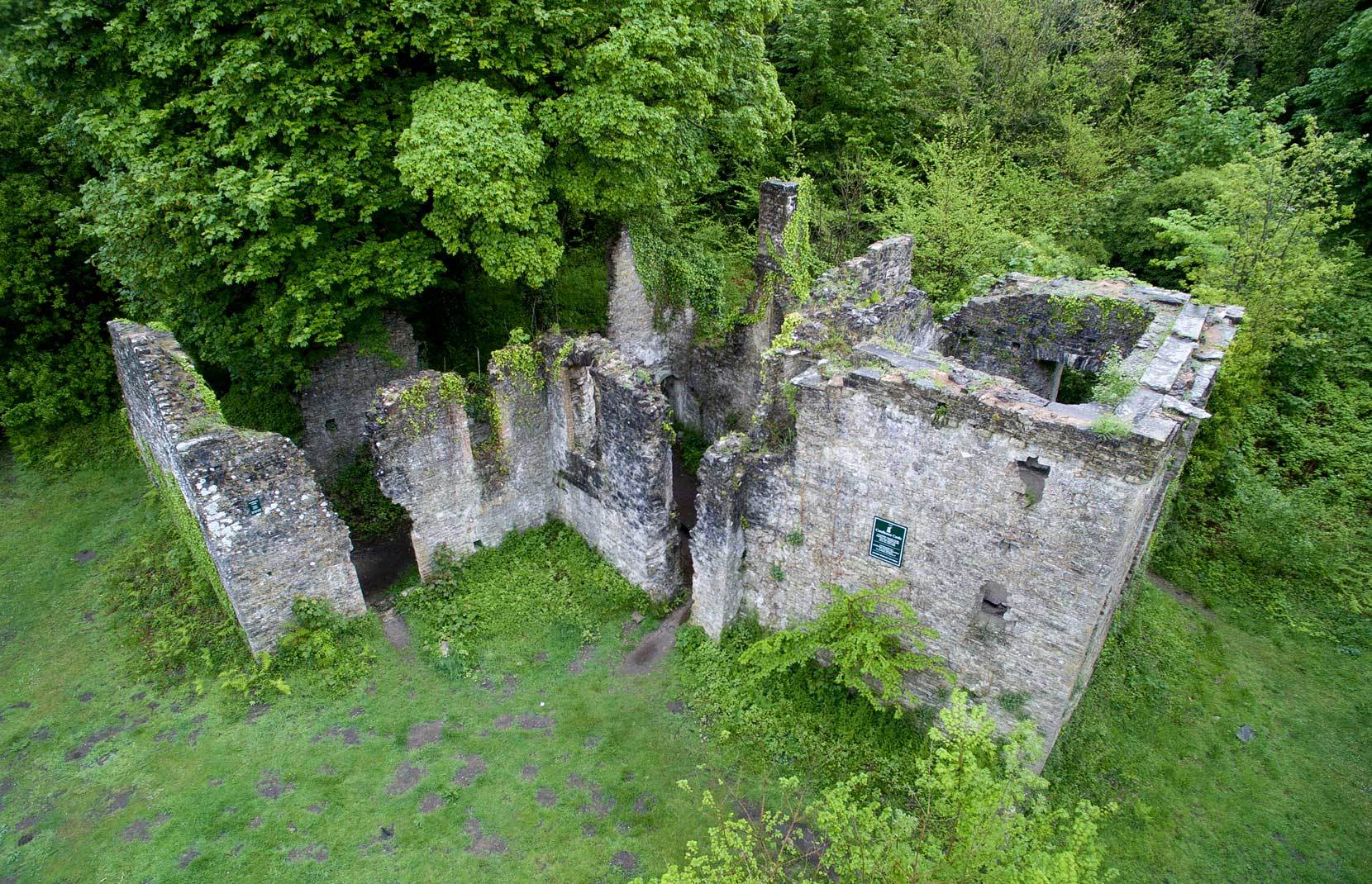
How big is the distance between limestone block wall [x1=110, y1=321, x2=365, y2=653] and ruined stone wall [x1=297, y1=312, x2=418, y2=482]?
3.09m

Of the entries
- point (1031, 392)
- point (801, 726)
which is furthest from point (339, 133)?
point (801, 726)

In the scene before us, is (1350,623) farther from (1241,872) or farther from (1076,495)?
(1076,495)

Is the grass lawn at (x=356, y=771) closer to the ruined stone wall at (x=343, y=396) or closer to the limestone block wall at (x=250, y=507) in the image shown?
the limestone block wall at (x=250, y=507)

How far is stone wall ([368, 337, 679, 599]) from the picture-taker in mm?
11430

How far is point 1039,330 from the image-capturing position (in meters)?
12.2

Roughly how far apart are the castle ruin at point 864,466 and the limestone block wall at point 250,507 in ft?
0.15

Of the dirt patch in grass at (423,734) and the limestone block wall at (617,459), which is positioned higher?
the limestone block wall at (617,459)

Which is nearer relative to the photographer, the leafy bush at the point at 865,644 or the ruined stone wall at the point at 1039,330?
the leafy bush at the point at 865,644

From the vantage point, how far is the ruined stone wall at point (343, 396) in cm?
1520

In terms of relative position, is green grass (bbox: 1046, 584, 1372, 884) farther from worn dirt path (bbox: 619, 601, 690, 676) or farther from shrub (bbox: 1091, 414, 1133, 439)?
worn dirt path (bbox: 619, 601, 690, 676)

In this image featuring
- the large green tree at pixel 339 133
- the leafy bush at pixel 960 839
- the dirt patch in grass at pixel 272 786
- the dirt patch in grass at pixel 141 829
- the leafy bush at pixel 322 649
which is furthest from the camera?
the leafy bush at pixel 322 649

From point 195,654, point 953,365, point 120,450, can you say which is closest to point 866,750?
point 953,365

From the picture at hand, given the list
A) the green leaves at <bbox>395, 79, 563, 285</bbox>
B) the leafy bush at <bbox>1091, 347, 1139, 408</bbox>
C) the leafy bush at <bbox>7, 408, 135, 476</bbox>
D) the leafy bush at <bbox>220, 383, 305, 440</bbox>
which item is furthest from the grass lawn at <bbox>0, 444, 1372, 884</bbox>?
the green leaves at <bbox>395, 79, 563, 285</bbox>

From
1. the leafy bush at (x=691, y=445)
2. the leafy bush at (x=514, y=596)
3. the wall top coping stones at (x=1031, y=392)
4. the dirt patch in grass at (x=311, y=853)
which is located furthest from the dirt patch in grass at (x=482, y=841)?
the leafy bush at (x=691, y=445)
